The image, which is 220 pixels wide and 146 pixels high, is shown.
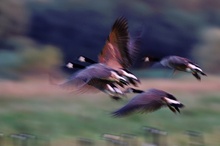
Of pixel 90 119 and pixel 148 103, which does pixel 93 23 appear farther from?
pixel 148 103

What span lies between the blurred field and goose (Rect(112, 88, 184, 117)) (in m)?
0.62

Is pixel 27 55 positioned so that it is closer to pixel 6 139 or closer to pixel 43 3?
pixel 43 3

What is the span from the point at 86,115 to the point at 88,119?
0.13ft

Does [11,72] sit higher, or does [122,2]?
[122,2]

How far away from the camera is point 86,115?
2764mm

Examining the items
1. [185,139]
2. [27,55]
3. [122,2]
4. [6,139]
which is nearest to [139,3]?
[122,2]

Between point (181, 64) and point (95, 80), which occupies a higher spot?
point (181, 64)

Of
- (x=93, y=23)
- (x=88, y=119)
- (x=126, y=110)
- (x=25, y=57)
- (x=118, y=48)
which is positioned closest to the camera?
(x=126, y=110)

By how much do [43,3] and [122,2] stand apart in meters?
0.36

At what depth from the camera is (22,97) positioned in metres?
2.81

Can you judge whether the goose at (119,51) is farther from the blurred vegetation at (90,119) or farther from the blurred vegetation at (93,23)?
the blurred vegetation at (93,23)

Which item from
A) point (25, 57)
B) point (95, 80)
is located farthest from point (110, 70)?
point (25, 57)

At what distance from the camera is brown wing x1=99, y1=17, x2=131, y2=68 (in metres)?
2.03

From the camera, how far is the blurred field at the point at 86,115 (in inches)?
103
